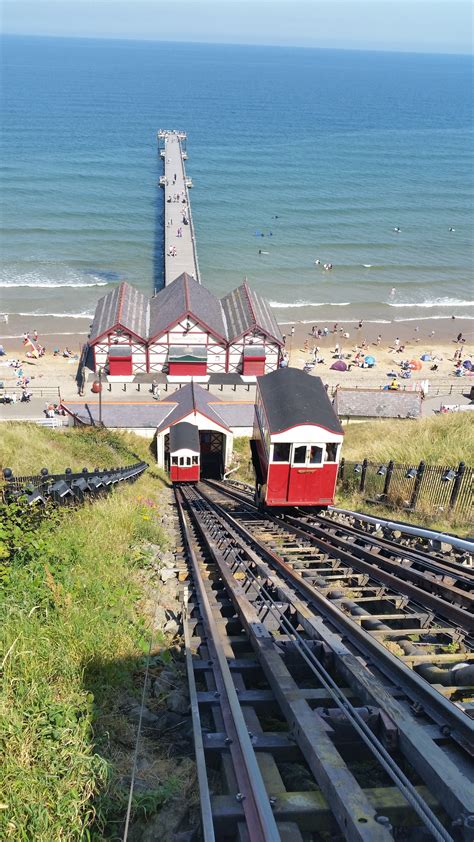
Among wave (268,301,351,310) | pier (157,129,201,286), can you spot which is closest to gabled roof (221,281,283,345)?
pier (157,129,201,286)

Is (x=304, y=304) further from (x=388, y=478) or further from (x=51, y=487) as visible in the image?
(x=51, y=487)

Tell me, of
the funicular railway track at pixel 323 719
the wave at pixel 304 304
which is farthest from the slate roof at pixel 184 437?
the wave at pixel 304 304

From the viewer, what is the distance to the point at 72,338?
48281 millimetres

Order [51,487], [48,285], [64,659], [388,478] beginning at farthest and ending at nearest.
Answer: [48,285], [388,478], [51,487], [64,659]

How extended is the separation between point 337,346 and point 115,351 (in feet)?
62.6

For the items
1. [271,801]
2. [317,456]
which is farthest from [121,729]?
[317,456]

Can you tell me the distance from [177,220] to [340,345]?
87.2ft

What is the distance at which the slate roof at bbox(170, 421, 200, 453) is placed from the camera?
83.1 feet

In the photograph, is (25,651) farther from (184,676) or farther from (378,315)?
(378,315)

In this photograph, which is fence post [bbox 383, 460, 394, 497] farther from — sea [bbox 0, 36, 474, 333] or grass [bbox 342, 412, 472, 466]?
sea [bbox 0, 36, 474, 333]

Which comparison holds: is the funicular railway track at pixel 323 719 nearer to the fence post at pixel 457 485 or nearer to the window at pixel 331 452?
the fence post at pixel 457 485

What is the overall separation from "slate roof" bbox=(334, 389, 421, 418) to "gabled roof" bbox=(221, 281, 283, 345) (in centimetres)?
574

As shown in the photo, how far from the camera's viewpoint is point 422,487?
15.1m

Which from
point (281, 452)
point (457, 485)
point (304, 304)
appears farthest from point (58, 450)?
Answer: point (304, 304)
